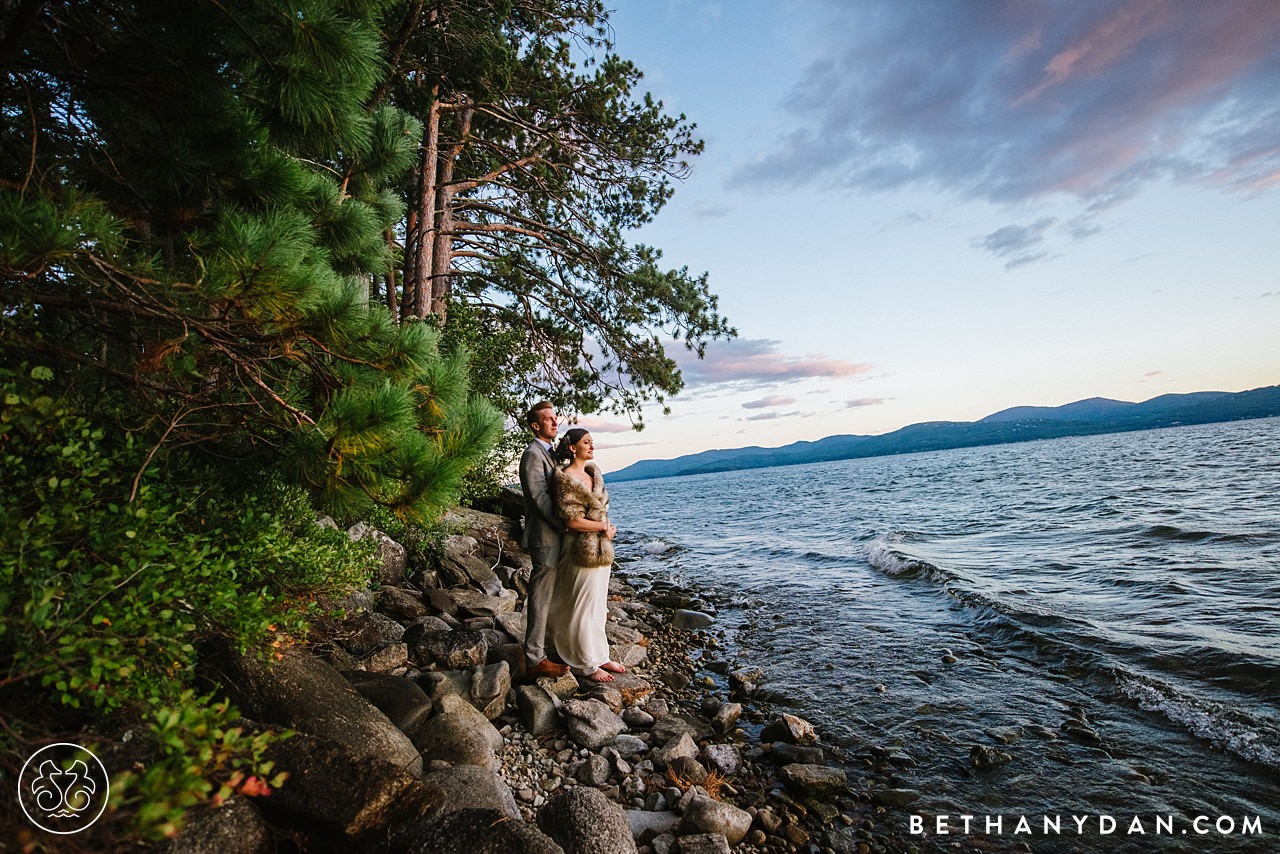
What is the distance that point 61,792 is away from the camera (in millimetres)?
2021

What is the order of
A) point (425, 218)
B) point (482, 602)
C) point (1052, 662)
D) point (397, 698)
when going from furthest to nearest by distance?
point (425, 218)
point (482, 602)
point (1052, 662)
point (397, 698)

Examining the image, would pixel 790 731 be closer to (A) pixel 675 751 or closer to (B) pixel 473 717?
(A) pixel 675 751

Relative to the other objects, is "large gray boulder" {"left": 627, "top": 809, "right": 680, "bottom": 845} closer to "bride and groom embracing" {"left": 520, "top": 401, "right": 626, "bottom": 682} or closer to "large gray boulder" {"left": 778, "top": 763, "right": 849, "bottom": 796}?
"large gray boulder" {"left": 778, "top": 763, "right": 849, "bottom": 796}

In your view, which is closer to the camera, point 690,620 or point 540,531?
point 540,531

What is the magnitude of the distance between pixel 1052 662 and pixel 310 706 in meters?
8.40

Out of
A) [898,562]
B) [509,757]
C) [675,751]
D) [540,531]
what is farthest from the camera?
[898,562]

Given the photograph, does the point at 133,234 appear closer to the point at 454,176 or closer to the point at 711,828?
the point at 711,828

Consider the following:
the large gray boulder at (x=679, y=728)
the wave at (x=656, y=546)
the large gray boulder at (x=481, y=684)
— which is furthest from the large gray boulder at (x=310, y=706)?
the wave at (x=656, y=546)

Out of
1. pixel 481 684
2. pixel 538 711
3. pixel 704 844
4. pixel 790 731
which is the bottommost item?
pixel 790 731

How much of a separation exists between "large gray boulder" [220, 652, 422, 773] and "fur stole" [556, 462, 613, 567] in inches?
92.7

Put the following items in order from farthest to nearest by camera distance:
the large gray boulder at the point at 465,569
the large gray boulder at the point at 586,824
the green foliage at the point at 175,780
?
1. the large gray boulder at the point at 465,569
2. the large gray boulder at the point at 586,824
3. the green foliage at the point at 175,780

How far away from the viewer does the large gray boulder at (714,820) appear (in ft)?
12.8

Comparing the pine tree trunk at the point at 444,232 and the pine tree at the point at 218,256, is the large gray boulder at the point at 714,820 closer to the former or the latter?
the pine tree at the point at 218,256

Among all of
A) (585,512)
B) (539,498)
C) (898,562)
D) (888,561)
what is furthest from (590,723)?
(888,561)
